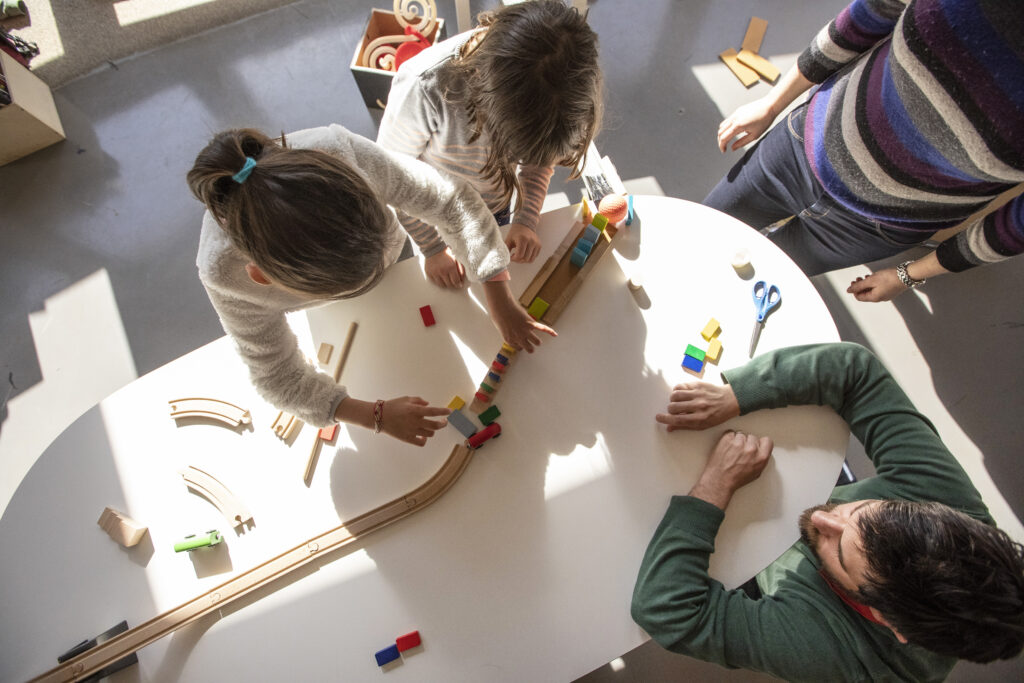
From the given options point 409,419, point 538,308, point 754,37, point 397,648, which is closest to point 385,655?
point 397,648

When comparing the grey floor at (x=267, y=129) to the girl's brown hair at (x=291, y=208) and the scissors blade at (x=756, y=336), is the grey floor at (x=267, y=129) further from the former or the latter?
the girl's brown hair at (x=291, y=208)

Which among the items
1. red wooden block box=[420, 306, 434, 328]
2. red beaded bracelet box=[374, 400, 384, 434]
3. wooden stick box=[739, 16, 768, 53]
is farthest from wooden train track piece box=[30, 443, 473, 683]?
wooden stick box=[739, 16, 768, 53]

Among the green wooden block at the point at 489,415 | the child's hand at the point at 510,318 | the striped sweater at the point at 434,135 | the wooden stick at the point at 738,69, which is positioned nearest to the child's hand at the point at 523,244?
the striped sweater at the point at 434,135

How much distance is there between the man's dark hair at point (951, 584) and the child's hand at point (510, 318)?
652 mm

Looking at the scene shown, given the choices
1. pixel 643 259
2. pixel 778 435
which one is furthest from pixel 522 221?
pixel 778 435

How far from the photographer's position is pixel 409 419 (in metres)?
0.93

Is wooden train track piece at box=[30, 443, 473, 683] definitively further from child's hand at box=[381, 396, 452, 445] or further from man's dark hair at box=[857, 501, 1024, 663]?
man's dark hair at box=[857, 501, 1024, 663]

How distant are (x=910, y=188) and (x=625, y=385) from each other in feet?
2.12

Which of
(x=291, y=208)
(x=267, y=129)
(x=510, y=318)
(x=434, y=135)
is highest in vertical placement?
(x=267, y=129)

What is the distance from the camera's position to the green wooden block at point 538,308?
1059mm

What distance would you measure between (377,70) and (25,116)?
122cm

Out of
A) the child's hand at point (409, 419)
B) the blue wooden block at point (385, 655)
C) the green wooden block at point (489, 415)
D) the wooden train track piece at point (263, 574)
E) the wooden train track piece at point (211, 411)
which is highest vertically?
the wooden train track piece at point (211, 411)

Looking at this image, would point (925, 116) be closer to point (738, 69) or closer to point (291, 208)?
point (291, 208)

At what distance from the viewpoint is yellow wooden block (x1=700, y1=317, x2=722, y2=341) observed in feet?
3.44
